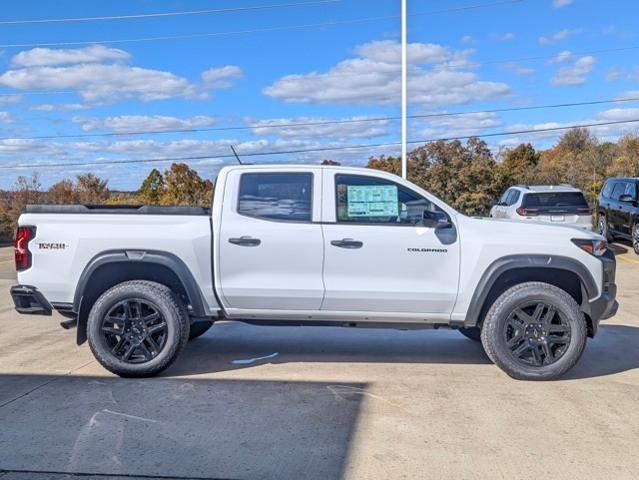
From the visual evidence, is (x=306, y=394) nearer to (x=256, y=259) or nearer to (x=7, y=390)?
(x=256, y=259)

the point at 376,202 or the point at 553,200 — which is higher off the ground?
the point at 376,202

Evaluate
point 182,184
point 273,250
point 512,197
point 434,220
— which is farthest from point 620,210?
point 182,184

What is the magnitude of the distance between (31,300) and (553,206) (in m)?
11.5

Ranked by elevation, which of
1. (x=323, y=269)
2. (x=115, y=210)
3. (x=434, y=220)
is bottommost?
(x=323, y=269)

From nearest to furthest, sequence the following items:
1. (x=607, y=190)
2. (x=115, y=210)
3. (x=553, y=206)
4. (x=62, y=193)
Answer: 1. (x=115, y=210)
2. (x=553, y=206)
3. (x=607, y=190)
4. (x=62, y=193)

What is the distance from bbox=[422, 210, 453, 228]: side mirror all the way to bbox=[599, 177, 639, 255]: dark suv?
11.9m

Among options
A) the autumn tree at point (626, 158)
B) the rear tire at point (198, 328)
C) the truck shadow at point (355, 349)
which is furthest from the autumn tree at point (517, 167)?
the rear tire at point (198, 328)

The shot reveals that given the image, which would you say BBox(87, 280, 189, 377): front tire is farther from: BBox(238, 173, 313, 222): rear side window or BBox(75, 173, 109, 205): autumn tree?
BBox(75, 173, 109, 205): autumn tree

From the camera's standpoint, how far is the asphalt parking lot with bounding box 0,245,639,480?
4.03 m

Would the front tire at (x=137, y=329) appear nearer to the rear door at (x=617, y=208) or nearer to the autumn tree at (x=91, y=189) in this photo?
the rear door at (x=617, y=208)

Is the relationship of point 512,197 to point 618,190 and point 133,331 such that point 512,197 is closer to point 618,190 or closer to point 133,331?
point 618,190

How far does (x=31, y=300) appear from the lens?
598 cm

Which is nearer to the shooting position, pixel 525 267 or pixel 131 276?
pixel 525 267

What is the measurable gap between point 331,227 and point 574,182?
29190 mm
